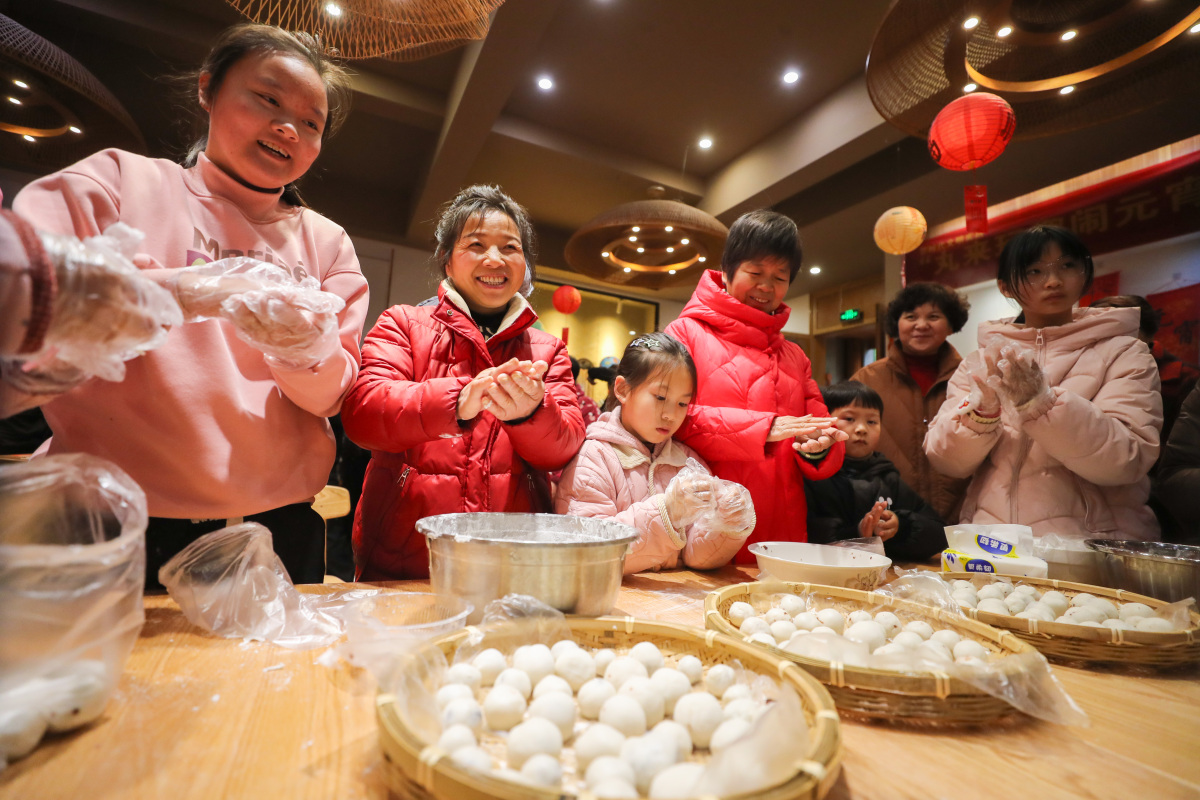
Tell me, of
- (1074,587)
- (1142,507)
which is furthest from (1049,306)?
(1074,587)

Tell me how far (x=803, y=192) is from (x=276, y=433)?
19.9 ft

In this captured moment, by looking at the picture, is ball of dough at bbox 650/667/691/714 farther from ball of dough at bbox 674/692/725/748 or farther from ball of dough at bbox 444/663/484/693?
ball of dough at bbox 444/663/484/693

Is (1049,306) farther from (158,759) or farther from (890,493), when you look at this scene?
(158,759)

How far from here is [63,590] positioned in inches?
19.7

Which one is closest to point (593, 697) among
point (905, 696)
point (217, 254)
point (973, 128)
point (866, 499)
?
point (905, 696)

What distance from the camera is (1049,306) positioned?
1792 millimetres

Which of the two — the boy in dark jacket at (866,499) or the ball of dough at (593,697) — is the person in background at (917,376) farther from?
the ball of dough at (593,697)

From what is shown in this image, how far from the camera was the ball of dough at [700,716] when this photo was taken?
1.95ft

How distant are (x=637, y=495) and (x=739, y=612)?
0.58 meters

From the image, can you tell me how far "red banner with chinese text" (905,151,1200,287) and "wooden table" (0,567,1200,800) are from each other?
16.3ft

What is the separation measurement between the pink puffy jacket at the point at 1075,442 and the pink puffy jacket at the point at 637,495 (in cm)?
91

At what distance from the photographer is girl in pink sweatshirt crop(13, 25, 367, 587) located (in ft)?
2.99

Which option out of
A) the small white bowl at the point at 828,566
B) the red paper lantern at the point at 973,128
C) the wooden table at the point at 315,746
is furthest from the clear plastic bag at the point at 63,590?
the red paper lantern at the point at 973,128

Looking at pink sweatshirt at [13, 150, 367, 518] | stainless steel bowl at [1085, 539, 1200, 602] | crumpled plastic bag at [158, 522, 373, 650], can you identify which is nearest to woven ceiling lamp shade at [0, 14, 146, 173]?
pink sweatshirt at [13, 150, 367, 518]
